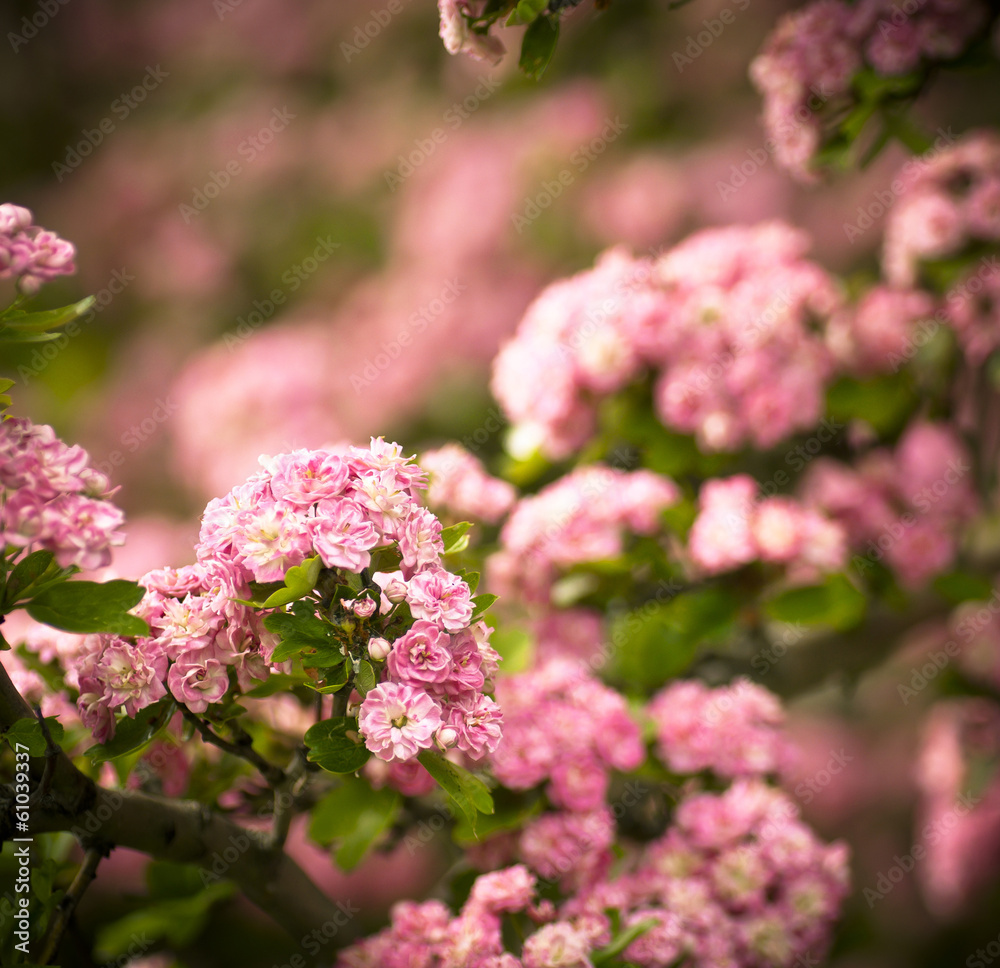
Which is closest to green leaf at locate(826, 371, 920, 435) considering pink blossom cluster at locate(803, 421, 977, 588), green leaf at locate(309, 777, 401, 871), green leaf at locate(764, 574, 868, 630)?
pink blossom cluster at locate(803, 421, 977, 588)

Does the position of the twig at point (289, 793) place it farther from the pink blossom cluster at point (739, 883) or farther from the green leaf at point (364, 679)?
the pink blossom cluster at point (739, 883)

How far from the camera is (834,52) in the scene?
1.27 metres

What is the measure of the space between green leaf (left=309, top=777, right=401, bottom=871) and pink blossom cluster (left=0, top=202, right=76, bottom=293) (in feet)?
2.02

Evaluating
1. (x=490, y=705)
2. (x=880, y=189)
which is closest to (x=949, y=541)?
(x=490, y=705)

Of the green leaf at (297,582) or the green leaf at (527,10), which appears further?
the green leaf at (527,10)

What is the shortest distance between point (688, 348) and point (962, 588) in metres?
0.60

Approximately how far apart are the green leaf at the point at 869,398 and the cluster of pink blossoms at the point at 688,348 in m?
0.07

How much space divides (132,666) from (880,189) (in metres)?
3.39

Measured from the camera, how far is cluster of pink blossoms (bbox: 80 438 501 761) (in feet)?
2.35

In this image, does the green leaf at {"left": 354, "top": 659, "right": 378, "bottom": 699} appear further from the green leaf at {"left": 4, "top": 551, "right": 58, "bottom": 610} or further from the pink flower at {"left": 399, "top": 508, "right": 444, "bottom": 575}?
the green leaf at {"left": 4, "top": 551, "right": 58, "bottom": 610}

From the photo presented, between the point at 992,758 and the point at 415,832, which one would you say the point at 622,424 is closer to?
the point at 415,832

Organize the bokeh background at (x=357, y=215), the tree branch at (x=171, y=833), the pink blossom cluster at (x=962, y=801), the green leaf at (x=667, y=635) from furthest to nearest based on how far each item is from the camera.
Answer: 1. the bokeh background at (x=357, y=215)
2. the pink blossom cluster at (x=962, y=801)
3. the green leaf at (x=667, y=635)
4. the tree branch at (x=171, y=833)

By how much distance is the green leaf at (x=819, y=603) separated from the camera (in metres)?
1.39

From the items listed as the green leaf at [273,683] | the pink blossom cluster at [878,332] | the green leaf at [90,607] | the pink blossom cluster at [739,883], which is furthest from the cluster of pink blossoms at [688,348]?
the green leaf at [90,607]
